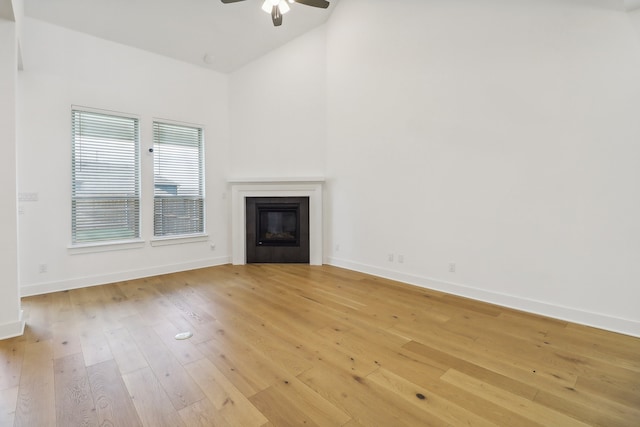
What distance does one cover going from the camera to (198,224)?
5.17 m

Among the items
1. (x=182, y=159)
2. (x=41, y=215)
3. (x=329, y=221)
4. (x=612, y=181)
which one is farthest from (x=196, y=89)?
(x=612, y=181)

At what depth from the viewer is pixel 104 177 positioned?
417 centimetres

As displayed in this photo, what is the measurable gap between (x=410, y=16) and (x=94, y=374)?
5011 mm

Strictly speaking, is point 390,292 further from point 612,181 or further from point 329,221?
point 612,181

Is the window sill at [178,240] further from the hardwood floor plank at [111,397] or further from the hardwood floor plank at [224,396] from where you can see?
the hardwood floor plank at [224,396]

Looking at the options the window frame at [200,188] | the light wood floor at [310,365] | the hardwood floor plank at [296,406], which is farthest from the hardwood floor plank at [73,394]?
the window frame at [200,188]

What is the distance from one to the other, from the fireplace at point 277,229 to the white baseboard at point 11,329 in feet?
9.99

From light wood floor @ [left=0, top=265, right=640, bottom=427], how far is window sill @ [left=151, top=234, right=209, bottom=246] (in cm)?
131

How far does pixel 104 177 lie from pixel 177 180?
997 mm

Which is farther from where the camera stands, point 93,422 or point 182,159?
point 182,159

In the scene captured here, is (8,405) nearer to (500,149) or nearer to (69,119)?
(69,119)

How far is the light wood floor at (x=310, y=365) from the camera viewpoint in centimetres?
162

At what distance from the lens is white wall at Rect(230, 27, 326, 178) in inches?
199

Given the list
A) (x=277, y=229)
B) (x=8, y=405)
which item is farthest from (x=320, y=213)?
(x=8, y=405)
